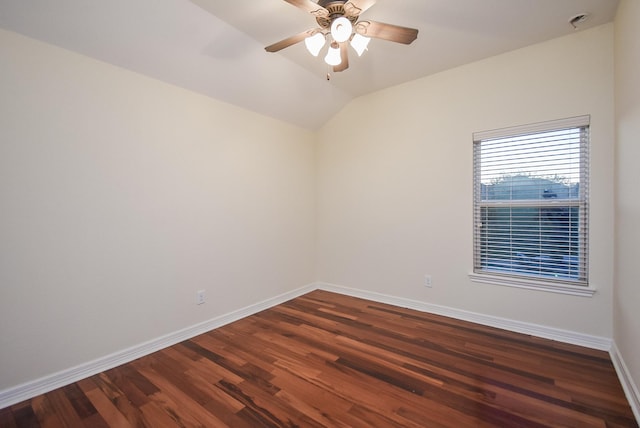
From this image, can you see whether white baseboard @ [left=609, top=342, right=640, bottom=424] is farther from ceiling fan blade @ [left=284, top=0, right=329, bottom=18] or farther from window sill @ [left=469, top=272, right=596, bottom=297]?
ceiling fan blade @ [left=284, top=0, right=329, bottom=18]

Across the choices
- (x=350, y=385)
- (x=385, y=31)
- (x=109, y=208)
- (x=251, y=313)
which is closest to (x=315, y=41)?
(x=385, y=31)

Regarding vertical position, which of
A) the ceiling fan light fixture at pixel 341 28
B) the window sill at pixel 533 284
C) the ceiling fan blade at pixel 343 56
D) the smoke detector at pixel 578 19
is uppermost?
the smoke detector at pixel 578 19

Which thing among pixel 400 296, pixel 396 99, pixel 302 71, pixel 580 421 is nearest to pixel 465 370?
pixel 580 421

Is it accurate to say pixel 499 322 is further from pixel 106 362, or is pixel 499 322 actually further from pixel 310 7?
pixel 106 362

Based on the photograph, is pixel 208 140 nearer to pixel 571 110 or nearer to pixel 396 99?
pixel 396 99

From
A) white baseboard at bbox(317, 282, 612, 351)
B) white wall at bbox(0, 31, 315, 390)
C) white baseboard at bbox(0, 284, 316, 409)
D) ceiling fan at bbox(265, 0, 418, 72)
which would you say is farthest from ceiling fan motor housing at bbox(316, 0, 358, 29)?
white baseboard at bbox(317, 282, 612, 351)

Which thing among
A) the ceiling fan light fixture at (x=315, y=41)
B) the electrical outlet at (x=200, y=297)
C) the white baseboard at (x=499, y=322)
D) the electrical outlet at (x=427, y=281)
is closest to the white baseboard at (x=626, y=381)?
the white baseboard at (x=499, y=322)

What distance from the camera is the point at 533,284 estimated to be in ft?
8.68

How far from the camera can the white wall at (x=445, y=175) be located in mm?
2363

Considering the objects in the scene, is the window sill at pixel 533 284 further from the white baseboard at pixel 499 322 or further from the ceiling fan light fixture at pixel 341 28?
the ceiling fan light fixture at pixel 341 28

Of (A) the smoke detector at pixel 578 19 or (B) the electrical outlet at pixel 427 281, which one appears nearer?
(A) the smoke detector at pixel 578 19

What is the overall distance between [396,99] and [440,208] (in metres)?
1.42

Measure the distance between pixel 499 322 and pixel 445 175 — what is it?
62.6 inches

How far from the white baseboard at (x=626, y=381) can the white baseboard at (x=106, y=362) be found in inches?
122
